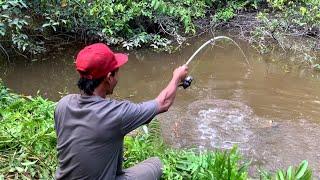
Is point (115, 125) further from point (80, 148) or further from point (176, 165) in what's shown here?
point (176, 165)

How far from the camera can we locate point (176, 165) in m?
4.04

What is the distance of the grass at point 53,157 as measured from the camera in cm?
383

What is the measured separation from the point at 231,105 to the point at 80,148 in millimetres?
4402

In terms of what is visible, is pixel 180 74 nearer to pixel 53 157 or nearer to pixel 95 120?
pixel 95 120

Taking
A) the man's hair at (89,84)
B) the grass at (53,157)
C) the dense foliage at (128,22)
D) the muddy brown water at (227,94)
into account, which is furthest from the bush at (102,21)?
the man's hair at (89,84)

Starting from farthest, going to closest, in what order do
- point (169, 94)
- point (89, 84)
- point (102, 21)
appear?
point (102, 21), point (169, 94), point (89, 84)

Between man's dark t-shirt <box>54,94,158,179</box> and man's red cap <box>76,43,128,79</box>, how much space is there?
0.51ft

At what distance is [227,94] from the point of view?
24.7 feet

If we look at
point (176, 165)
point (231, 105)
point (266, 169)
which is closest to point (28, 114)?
point (176, 165)

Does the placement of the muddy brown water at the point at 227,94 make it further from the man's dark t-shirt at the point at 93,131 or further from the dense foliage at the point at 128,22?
the man's dark t-shirt at the point at 93,131

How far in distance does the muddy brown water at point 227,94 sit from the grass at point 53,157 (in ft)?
3.75

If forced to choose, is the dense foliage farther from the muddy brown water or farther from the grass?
the grass

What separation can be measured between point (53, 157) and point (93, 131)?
1.35 metres

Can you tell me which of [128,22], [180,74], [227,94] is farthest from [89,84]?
[128,22]
